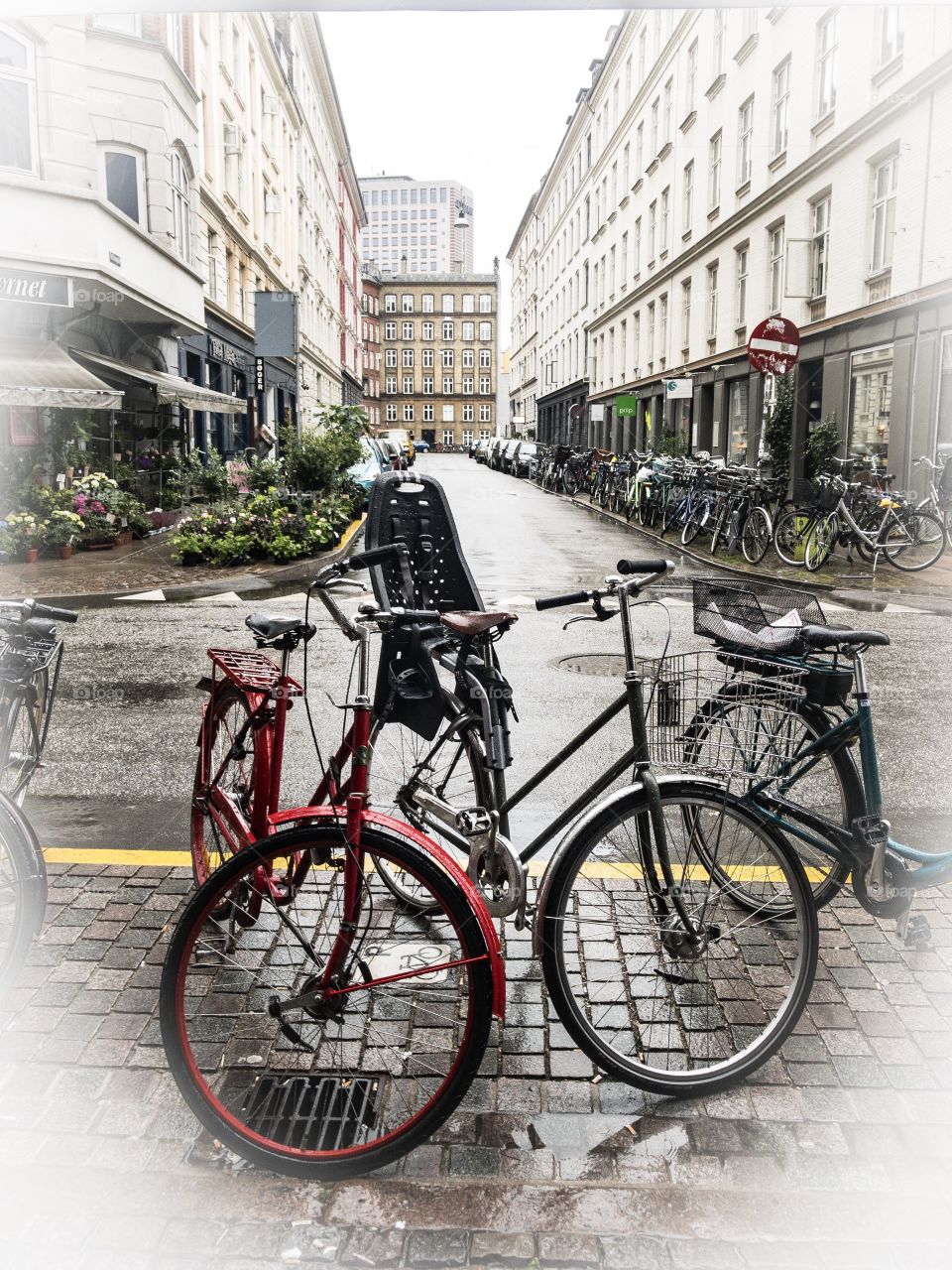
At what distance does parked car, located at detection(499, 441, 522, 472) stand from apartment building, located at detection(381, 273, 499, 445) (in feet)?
1.76

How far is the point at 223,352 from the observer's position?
4.07m

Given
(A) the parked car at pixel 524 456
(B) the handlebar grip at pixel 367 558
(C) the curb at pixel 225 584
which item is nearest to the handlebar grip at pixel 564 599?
(B) the handlebar grip at pixel 367 558

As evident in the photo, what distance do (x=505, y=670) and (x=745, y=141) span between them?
4649 mm

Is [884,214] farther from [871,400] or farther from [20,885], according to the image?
[20,885]

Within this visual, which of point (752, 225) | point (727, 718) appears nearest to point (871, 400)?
point (752, 225)

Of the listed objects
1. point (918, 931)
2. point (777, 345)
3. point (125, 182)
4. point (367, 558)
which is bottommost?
point (918, 931)

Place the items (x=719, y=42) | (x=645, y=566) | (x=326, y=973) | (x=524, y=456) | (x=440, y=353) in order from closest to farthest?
(x=326, y=973), (x=645, y=566), (x=719, y=42), (x=440, y=353), (x=524, y=456)

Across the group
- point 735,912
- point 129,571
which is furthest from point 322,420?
point 129,571

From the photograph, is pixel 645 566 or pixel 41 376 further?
pixel 41 376

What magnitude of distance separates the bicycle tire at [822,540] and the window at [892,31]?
155 centimetres

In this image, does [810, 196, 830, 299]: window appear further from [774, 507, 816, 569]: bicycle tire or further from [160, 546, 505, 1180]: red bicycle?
[160, 546, 505, 1180]: red bicycle

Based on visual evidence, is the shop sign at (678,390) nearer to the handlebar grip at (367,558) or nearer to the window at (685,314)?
the window at (685,314)

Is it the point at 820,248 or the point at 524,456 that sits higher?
the point at 820,248

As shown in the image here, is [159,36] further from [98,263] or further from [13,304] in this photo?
[13,304]
